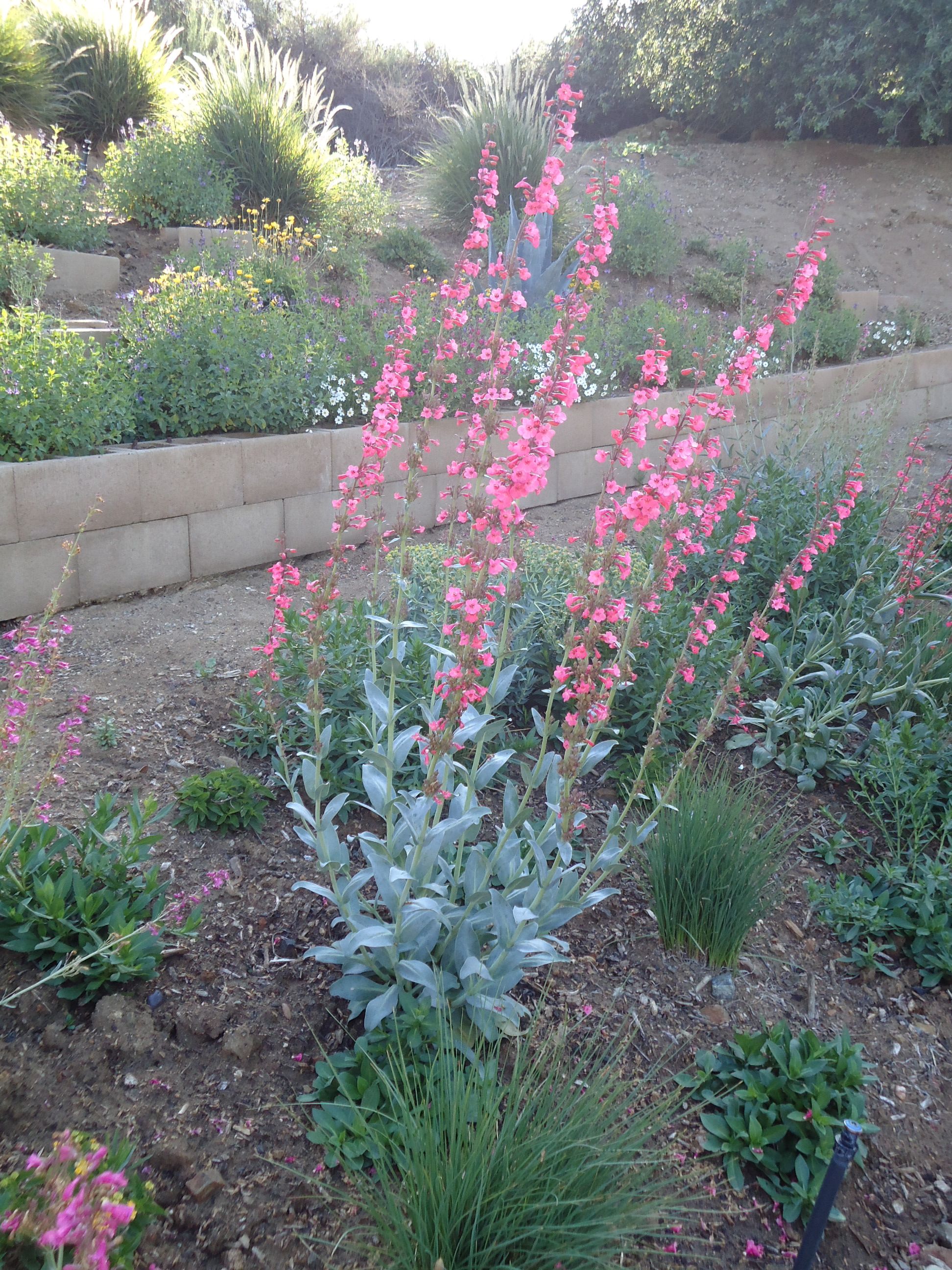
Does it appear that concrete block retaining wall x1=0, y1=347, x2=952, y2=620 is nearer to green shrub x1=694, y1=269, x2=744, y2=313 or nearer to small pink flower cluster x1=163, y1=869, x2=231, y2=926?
small pink flower cluster x1=163, y1=869, x2=231, y2=926

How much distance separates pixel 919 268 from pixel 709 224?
299cm

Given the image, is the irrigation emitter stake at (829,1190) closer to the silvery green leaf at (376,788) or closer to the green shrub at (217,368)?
the silvery green leaf at (376,788)

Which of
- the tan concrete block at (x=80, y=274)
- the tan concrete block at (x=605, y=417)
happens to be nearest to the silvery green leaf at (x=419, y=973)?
the tan concrete block at (x=605, y=417)

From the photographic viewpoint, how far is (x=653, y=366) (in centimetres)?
199

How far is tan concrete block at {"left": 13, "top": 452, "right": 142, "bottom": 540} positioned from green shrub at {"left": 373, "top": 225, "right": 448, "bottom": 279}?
5.01 metres

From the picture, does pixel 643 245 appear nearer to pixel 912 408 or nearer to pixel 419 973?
pixel 912 408

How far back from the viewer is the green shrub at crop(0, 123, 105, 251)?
6230mm

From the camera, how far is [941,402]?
9812 mm

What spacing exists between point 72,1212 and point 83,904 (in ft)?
3.02

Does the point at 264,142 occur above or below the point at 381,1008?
above

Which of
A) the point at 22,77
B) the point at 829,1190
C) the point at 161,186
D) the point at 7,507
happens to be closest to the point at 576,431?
the point at 7,507

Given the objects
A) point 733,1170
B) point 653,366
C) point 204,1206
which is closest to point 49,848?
point 204,1206

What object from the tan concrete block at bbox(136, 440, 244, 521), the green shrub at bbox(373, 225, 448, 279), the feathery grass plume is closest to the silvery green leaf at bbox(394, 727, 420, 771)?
the tan concrete block at bbox(136, 440, 244, 521)

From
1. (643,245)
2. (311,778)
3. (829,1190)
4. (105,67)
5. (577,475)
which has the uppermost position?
(105,67)
